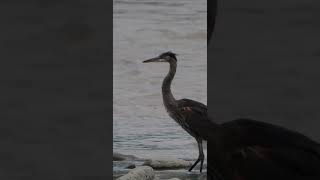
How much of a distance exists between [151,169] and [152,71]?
0.48 metres

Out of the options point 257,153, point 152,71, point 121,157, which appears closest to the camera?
point 257,153

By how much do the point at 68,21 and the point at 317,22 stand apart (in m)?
1.03

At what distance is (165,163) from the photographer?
242 cm

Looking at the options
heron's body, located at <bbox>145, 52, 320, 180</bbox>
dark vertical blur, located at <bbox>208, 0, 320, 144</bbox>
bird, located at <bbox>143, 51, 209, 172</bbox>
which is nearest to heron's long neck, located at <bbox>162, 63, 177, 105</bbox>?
bird, located at <bbox>143, 51, 209, 172</bbox>

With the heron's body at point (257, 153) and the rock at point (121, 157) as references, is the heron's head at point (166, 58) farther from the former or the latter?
the heron's body at point (257, 153)

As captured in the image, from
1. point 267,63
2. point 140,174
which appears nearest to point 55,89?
point 140,174

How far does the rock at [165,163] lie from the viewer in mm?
2404

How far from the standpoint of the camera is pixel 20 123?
2701mm

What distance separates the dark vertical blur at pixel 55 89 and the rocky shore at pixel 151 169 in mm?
39

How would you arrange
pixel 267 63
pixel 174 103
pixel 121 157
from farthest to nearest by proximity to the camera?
pixel 267 63
pixel 121 157
pixel 174 103

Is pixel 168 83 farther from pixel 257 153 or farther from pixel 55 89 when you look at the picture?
pixel 257 153

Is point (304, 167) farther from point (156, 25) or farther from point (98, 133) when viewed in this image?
point (156, 25)

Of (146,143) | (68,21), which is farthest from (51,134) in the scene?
(68,21)

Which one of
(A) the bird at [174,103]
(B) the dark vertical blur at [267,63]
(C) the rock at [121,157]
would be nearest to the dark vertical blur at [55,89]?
(C) the rock at [121,157]
